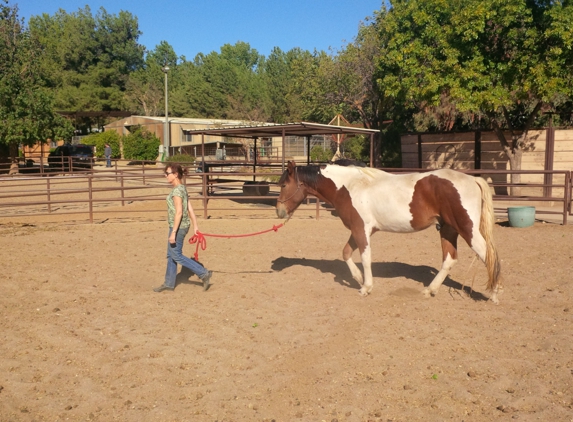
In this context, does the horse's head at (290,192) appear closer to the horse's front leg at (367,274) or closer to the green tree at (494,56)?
the horse's front leg at (367,274)

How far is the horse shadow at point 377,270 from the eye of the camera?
21.2 ft

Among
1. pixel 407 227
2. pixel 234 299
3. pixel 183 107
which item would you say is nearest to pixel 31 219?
pixel 234 299

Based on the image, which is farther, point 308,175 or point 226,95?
point 226,95

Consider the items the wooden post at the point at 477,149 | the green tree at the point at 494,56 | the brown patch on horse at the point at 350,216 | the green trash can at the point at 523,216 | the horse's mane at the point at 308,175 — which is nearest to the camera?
the brown patch on horse at the point at 350,216

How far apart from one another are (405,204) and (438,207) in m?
0.36

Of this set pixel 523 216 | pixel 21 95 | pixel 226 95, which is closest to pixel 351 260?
pixel 523 216

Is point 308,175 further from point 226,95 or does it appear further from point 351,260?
point 226,95

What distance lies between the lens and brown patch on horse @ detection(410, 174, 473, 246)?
5.67m

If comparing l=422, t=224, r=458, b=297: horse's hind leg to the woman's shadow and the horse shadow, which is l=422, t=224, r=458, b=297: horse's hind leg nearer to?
the horse shadow

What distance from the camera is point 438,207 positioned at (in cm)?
583

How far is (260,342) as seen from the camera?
15.1 feet

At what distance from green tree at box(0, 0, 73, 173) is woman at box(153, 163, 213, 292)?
74.8 ft

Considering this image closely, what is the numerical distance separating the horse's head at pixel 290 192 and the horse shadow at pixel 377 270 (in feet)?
3.63

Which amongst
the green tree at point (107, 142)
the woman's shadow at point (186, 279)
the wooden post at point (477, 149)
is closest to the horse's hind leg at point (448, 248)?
the woman's shadow at point (186, 279)
